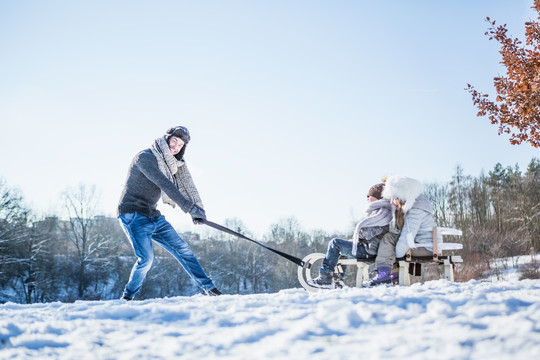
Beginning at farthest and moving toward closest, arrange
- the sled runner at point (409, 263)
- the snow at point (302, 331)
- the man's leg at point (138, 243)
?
1. the sled runner at point (409, 263)
2. the man's leg at point (138, 243)
3. the snow at point (302, 331)

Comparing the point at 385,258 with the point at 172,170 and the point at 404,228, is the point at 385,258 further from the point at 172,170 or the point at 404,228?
the point at 172,170

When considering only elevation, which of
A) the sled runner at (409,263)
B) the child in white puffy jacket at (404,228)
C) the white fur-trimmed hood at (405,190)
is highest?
the white fur-trimmed hood at (405,190)

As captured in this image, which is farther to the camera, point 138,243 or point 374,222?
point 374,222

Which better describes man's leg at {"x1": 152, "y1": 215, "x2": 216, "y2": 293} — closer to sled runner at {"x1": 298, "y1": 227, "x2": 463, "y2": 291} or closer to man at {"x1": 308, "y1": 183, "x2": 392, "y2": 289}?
sled runner at {"x1": 298, "y1": 227, "x2": 463, "y2": 291}

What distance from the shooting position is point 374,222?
570 cm

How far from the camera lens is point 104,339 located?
2400mm

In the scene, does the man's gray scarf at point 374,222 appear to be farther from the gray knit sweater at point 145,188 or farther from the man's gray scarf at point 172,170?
the gray knit sweater at point 145,188

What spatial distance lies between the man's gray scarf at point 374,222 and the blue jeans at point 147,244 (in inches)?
73.7

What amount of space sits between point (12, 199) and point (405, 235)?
1471 inches

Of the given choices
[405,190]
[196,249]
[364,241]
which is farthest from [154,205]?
[196,249]

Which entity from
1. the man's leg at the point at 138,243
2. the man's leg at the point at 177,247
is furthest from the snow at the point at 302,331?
the man's leg at the point at 177,247

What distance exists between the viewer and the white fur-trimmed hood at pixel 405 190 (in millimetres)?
5594

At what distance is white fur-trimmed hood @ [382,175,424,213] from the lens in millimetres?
5594

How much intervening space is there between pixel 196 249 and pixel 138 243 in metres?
51.3
